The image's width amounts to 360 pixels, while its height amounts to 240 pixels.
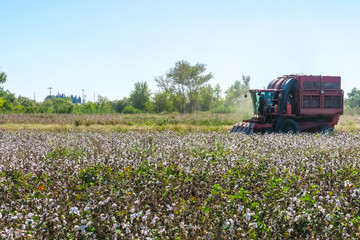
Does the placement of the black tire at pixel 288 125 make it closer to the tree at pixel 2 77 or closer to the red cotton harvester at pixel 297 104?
the red cotton harvester at pixel 297 104

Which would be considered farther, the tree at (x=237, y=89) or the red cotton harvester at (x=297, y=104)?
the tree at (x=237, y=89)

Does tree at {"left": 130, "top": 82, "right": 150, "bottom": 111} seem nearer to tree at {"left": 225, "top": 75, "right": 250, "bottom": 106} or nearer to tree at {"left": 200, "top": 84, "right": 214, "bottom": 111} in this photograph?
tree at {"left": 200, "top": 84, "right": 214, "bottom": 111}

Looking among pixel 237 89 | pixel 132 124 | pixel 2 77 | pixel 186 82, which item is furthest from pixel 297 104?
pixel 237 89

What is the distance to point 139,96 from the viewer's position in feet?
226

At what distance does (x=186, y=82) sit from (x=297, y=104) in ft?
132

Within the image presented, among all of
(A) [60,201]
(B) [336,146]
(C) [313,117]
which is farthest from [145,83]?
(A) [60,201]

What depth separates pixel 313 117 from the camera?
19594 millimetres

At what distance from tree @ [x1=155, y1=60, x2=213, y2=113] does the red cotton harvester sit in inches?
1519

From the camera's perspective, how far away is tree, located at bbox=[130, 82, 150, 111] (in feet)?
225

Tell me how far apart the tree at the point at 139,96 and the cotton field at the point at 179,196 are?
188ft

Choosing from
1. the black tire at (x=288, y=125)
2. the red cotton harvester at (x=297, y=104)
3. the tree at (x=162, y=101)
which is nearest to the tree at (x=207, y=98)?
the tree at (x=162, y=101)

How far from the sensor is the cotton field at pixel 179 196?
4855mm

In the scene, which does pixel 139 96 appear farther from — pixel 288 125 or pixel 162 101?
pixel 288 125

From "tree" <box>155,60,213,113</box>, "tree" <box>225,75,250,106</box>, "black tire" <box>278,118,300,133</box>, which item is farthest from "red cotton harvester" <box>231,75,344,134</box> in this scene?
"tree" <box>225,75,250,106</box>
